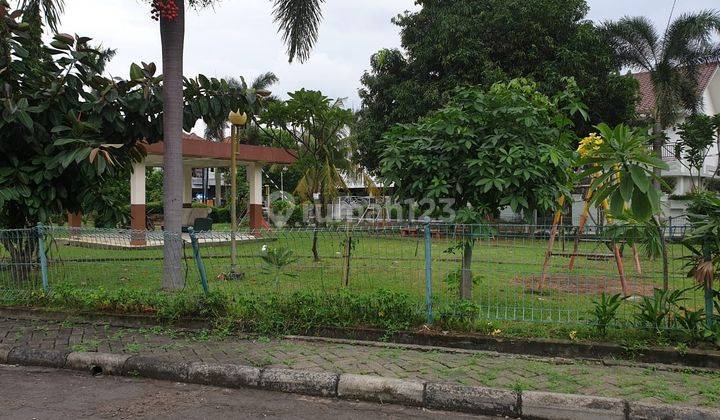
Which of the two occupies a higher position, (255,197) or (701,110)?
(701,110)

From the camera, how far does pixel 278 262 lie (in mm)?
6051

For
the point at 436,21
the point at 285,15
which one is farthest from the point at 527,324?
the point at 436,21

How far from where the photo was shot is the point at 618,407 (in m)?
3.89

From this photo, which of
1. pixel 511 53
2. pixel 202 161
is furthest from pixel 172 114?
pixel 511 53

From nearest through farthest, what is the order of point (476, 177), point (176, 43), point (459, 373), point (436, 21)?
point (459, 373)
point (476, 177)
point (176, 43)
point (436, 21)

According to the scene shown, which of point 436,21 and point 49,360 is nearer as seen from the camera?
point 49,360

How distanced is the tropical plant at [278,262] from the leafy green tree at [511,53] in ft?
40.6

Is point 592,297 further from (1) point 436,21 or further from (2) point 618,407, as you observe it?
(1) point 436,21

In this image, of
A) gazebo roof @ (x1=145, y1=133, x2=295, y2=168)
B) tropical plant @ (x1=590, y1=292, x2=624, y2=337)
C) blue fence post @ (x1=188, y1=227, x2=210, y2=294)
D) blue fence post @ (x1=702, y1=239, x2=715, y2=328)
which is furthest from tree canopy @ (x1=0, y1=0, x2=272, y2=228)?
gazebo roof @ (x1=145, y1=133, x2=295, y2=168)

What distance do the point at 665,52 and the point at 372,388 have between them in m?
22.2

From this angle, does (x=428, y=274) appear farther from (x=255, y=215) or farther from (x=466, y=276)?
(x=255, y=215)

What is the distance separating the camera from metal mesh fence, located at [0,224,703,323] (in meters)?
5.59

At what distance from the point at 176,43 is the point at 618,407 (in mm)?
6603

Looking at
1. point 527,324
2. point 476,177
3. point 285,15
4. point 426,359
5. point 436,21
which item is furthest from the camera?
point 436,21
